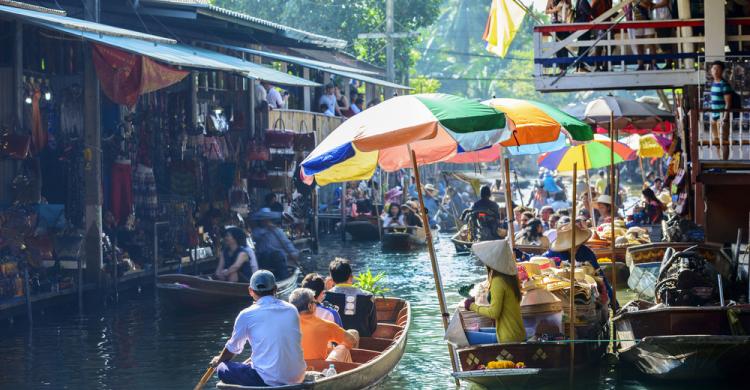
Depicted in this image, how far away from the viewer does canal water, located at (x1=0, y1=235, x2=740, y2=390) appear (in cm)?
1229

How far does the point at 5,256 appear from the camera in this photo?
15.0 m

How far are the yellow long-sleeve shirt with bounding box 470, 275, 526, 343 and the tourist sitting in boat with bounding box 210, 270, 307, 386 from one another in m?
1.98

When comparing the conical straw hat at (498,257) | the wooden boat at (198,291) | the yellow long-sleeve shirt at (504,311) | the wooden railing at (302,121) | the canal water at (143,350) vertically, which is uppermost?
the wooden railing at (302,121)

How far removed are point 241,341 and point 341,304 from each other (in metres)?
2.77

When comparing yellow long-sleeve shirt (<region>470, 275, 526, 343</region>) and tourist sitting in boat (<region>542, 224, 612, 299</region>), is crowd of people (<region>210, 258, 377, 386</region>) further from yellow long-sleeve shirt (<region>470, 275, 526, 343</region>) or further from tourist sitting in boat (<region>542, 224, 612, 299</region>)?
tourist sitting in boat (<region>542, 224, 612, 299</region>)

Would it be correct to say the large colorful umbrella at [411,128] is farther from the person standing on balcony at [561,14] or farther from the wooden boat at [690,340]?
the person standing on balcony at [561,14]

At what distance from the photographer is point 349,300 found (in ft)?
37.5

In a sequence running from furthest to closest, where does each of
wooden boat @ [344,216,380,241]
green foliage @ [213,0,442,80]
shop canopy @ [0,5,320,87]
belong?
green foliage @ [213,0,442,80] < wooden boat @ [344,216,380,241] < shop canopy @ [0,5,320,87]

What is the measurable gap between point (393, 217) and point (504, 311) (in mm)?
17725

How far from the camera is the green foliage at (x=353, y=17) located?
40.5 metres

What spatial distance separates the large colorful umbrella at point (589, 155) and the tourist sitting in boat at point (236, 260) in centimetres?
753

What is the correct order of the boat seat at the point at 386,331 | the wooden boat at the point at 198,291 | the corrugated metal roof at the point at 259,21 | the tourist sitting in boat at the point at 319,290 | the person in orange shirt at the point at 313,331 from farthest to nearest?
1. the corrugated metal roof at the point at 259,21
2. the wooden boat at the point at 198,291
3. the boat seat at the point at 386,331
4. the tourist sitting in boat at the point at 319,290
5. the person in orange shirt at the point at 313,331

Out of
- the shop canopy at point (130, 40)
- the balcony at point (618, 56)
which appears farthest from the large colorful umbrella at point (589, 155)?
the shop canopy at point (130, 40)

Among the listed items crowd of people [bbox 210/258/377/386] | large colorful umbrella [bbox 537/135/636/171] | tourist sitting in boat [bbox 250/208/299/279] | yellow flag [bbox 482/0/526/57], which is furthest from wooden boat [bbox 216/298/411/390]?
large colorful umbrella [bbox 537/135/636/171]
